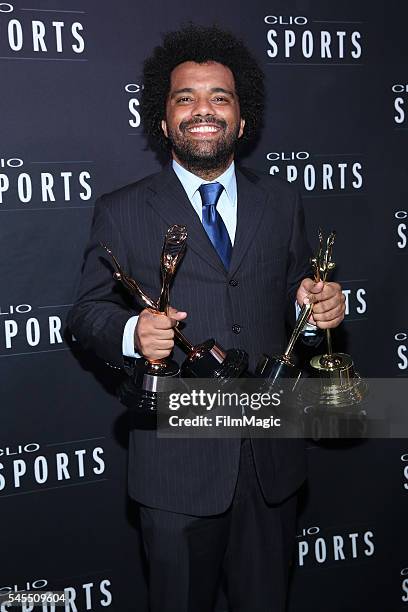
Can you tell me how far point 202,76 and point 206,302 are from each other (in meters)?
0.65

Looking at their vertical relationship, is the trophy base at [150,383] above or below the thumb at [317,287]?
below

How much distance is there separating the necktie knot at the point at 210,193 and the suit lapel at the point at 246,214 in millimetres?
73

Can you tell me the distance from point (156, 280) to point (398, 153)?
4.04 ft

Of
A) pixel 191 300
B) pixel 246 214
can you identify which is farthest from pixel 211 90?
pixel 191 300

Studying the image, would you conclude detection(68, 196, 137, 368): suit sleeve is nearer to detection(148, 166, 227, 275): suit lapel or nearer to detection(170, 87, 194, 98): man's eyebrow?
detection(148, 166, 227, 275): suit lapel

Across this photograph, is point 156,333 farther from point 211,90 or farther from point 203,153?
point 211,90

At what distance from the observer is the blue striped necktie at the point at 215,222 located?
6.81ft

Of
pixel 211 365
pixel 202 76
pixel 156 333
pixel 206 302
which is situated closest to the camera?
pixel 156 333

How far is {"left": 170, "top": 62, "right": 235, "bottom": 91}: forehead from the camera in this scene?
213cm

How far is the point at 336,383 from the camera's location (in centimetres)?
199

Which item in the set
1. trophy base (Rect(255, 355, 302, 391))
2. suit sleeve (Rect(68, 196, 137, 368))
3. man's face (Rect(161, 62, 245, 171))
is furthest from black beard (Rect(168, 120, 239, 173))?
trophy base (Rect(255, 355, 302, 391))

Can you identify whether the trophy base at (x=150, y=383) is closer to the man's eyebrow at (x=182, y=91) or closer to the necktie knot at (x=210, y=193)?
the necktie knot at (x=210, y=193)

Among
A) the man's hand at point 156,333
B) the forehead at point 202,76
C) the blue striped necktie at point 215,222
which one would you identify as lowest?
the man's hand at point 156,333

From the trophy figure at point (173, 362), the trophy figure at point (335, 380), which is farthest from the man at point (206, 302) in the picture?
the trophy figure at point (173, 362)
